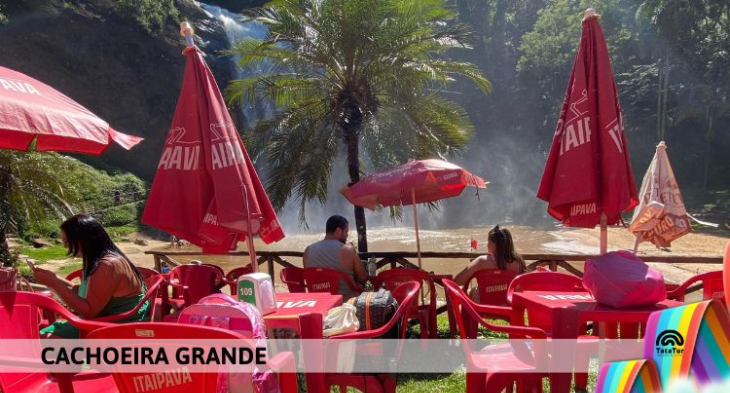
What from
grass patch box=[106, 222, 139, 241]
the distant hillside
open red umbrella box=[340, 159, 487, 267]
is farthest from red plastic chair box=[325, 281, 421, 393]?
the distant hillside

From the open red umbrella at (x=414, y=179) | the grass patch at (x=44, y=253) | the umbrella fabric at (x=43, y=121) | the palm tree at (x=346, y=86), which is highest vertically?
the palm tree at (x=346, y=86)

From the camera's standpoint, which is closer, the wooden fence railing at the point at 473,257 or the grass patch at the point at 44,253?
the wooden fence railing at the point at 473,257

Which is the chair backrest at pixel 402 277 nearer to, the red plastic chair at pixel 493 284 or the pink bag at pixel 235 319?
the red plastic chair at pixel 493 284

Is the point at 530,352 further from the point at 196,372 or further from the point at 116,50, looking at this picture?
the point at 116,50

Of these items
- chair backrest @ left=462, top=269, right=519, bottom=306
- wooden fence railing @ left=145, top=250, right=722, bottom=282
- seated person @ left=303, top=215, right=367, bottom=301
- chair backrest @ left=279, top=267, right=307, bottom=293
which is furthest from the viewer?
wooden fence railing @ left=145, top=250, right=722, bottom=282

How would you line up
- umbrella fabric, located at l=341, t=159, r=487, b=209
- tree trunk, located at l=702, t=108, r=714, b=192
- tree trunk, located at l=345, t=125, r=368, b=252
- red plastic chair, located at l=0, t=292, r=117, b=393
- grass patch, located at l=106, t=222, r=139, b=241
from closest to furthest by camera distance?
1. red plastic chair, located at l=0, t=292, r=117, b=393
2. umbrella fabric, located at l=341, t=159, r=487, b=209
3. tree trunk, located at l=345, t=125, r=368, b=252
4. grass patch, located at l=106, t=222, r=139, b=241
5. tree trunk, located at l=702, t=108, r=714, b=192

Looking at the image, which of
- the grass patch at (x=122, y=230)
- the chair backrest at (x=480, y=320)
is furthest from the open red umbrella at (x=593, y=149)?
the grass patch at (x=122, y=230)

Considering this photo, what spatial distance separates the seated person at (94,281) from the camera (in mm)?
3314

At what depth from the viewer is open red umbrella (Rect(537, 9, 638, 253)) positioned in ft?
11.1

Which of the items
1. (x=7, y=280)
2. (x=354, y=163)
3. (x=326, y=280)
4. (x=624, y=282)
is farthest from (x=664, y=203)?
(x=7, y=280)

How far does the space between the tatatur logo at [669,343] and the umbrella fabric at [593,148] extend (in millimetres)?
2125

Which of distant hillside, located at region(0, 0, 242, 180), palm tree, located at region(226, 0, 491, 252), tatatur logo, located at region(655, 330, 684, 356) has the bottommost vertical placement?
tatatur logo, located at region(655, 330, 684, 356)

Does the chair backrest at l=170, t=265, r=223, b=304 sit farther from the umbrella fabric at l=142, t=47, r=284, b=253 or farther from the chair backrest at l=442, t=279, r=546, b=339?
the chair backrest at l=442, t=279, r=546, b=339

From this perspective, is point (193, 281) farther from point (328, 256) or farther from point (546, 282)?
point (546, 282)
